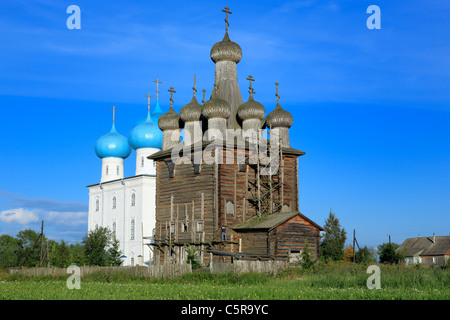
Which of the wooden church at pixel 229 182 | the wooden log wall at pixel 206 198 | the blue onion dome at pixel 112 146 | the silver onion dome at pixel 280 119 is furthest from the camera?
the blue onion dome at pixel 112 146

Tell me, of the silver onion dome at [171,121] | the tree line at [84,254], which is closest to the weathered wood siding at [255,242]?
the silver onion dome at [171,121]

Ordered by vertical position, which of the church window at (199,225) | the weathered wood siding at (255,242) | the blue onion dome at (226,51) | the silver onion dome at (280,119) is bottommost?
the weathered wood siding at (255,242)

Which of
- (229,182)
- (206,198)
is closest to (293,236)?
(229,182)

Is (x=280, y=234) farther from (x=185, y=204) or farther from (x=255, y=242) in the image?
(x=185, y=204)

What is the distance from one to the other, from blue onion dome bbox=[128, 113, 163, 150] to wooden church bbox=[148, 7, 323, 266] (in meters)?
14.7

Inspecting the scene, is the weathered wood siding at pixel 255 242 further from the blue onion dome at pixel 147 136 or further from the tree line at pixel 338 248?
the blue onion dome at pixel 147 136

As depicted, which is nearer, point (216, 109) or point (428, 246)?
point (216, 109)

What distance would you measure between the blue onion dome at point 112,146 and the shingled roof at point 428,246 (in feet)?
98.9

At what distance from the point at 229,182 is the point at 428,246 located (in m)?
35.8

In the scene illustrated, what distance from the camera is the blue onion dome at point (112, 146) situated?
49969 millimetres

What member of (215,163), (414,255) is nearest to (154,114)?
(215,163)

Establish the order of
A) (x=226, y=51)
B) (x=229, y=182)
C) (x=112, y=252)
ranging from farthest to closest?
(x=112, y=252), (x=226, y=51), (x=229, y=182)

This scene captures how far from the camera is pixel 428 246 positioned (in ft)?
185
